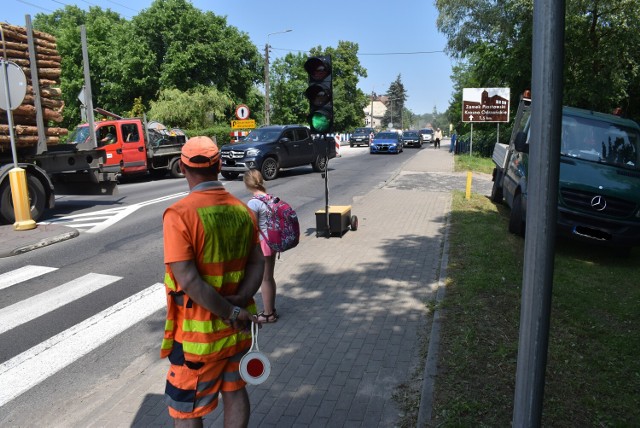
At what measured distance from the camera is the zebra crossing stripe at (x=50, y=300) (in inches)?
222

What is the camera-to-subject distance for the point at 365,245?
8742mm

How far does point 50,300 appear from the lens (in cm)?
625

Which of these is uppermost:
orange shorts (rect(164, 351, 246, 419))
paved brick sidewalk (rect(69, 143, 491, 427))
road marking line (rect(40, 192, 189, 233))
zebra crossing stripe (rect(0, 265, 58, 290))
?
orange shorts (rect(164, 351, 246, 419))

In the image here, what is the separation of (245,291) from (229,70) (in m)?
45.1

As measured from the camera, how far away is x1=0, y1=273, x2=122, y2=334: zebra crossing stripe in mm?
5645

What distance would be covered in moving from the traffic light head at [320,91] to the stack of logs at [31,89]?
5915mm

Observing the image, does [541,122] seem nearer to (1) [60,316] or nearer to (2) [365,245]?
(1) [60,316]

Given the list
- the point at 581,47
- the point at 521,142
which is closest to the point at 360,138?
the point at 581,47

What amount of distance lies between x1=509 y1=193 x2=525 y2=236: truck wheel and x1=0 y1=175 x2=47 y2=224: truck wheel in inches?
362

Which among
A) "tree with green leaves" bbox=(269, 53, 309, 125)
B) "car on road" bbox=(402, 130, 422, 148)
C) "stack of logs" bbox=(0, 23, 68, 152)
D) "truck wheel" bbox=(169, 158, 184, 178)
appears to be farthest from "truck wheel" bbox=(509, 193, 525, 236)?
"tree with green leaves" bbox=(269, 53, 309, 125)

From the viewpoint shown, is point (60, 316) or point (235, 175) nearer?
point (60, 316)

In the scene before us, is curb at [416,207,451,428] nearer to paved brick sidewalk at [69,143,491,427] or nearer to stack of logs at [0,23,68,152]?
paved brick sidewalk at [69,143,491,427]

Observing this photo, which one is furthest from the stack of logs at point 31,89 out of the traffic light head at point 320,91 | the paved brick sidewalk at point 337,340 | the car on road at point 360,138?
the car on road at point 360,138

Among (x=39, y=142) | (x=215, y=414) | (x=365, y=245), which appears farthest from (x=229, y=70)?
(x=215, y=414)
